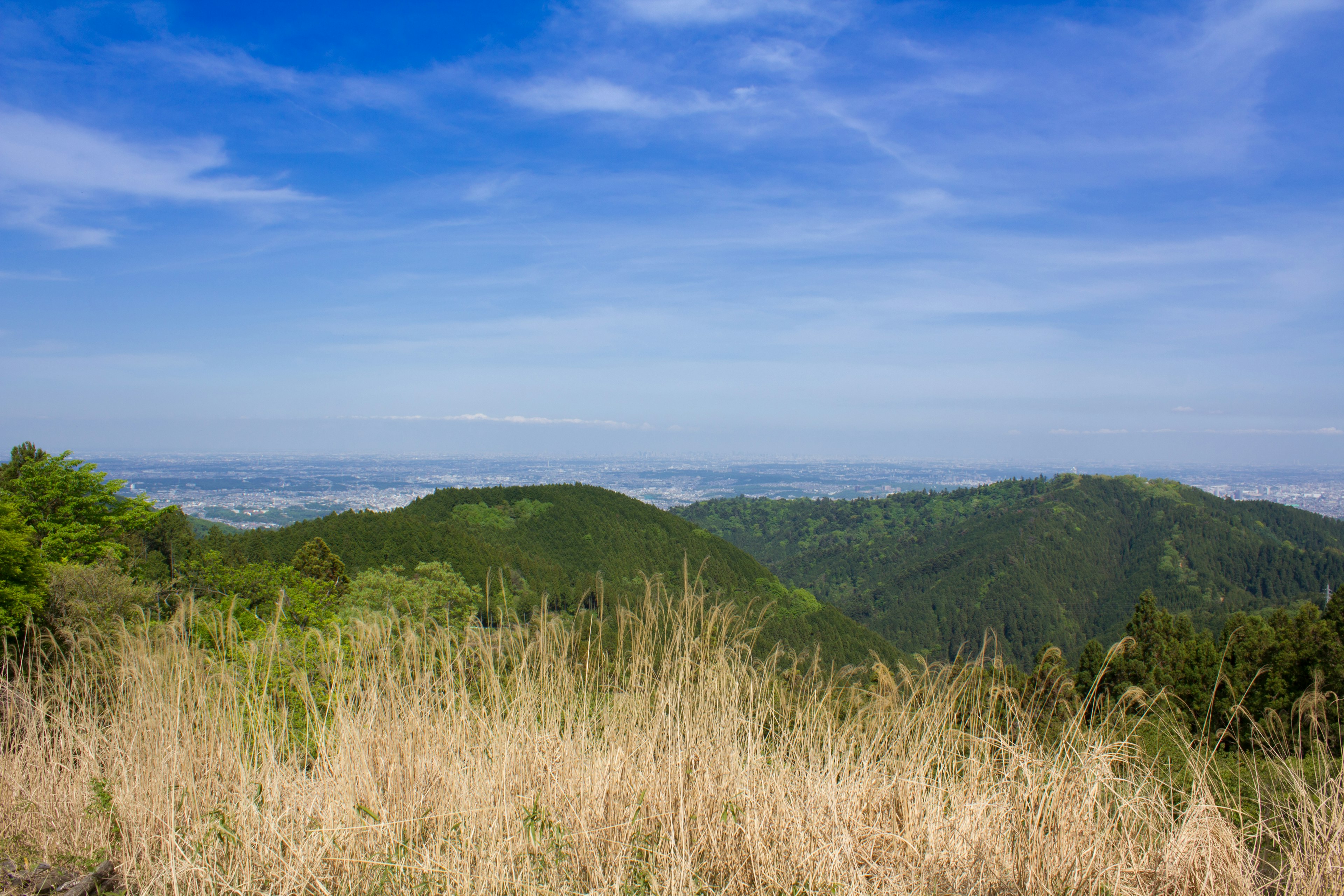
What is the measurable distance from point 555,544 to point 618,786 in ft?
311

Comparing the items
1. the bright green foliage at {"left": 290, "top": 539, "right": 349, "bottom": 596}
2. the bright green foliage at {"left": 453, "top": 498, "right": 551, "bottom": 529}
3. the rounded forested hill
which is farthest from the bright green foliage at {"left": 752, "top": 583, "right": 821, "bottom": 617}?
the bright green foliage at {"left": 290, "top": 539, "right": 349, "bottom": 596}

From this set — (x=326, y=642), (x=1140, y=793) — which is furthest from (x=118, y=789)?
(x=1140, y=793)

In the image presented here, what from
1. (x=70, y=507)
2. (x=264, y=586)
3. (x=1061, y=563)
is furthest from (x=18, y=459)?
(x=1061, y=563)

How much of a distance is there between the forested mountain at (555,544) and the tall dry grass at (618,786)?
4106cm

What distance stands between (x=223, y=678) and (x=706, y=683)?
2787 millimetres

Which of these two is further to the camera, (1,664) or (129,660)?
(1,664)

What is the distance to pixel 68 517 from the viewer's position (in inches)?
935

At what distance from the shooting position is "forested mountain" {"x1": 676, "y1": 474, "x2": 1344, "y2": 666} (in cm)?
13688

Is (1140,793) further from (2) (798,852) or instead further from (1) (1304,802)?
(2) (798,852)

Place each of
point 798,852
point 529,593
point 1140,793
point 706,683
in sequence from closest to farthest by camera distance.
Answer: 1. point 798,852
2. point 1140,793
3. point 706,683
4. point 529,593

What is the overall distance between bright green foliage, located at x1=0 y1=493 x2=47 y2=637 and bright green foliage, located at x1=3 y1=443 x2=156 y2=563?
6.41 m

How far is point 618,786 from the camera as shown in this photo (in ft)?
10.5

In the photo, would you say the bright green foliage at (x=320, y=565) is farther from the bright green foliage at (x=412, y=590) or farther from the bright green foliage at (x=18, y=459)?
the bright green foliage at (x=18, y=459)

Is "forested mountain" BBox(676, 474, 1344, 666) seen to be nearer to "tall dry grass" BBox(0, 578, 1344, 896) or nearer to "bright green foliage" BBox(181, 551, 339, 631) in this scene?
"bright green foliage" BBox(181, 551, 339, 631)
